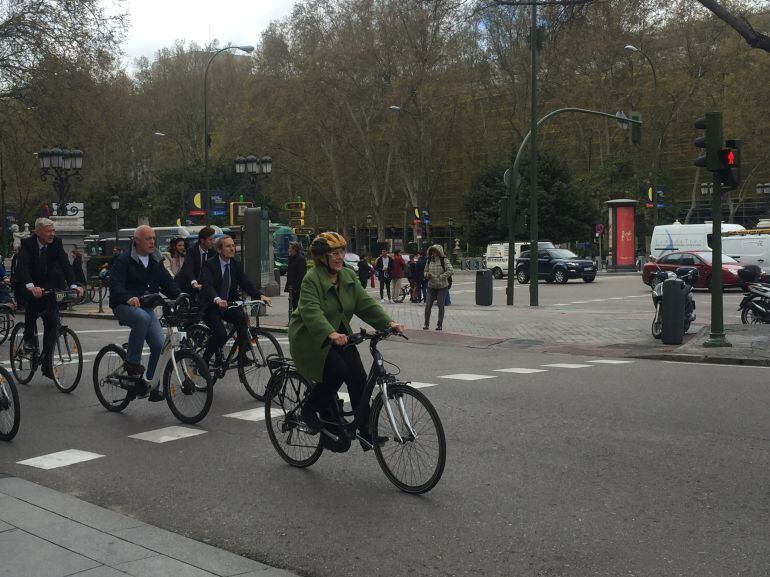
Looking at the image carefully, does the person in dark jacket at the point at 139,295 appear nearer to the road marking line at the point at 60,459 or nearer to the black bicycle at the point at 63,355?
the black bicycle at the point at 63,355

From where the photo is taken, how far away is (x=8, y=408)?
7164mm

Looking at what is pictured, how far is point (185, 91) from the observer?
242 ft

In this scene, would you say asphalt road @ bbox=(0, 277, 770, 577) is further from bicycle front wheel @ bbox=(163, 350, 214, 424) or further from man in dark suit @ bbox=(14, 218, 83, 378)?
man in dark suit @ bbox=(14, 218, 83, 378)

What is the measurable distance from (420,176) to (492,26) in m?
10.4

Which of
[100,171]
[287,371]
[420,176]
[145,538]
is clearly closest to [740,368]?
[287,371]

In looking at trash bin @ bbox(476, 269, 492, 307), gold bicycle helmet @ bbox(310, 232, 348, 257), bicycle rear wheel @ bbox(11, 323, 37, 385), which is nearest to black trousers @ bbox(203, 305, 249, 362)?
bicycle rear wheel @ bbox(11, 323, 37, 385)

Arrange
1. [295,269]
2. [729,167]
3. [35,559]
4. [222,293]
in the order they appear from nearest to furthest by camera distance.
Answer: [35,559]
[222,293]
[729,167]
[295,269]

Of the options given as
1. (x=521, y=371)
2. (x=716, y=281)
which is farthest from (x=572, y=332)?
(x=521, y=371)

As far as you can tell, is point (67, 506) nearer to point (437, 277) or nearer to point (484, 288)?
point (437, 277)

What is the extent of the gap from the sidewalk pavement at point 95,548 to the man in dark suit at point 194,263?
556 centimetres

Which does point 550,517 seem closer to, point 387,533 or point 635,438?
point 387,533

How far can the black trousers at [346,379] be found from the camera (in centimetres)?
562

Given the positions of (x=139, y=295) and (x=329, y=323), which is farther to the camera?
→ (x=139, y=295)

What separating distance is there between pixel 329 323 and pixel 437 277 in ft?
37.1
